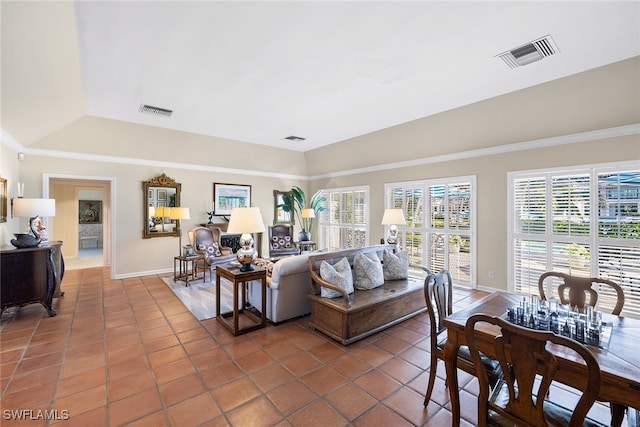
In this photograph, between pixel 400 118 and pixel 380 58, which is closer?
pixel 380 58

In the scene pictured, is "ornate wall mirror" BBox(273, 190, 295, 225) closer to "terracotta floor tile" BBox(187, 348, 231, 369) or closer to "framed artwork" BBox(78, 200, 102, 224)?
"terracotta floor tile" BBox(187, 348, 231, 369)

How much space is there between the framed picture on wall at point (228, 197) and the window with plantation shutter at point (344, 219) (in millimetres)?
2255

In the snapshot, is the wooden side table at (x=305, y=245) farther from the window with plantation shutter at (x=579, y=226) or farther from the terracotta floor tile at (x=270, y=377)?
the terracotta floor tile at (x=270, y=377)

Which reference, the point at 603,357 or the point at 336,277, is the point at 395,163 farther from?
the point at 603,357

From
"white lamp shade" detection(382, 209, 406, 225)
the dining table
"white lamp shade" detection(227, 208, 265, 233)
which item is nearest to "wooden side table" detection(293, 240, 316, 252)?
"white lamp shade" detection(382, 209, 406, 225)

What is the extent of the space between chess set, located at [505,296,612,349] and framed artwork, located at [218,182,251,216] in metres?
A: 6.50

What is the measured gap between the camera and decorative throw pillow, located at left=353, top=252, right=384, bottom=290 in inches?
141

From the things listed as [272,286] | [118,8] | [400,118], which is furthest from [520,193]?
[118,8]

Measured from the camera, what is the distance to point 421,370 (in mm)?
2537

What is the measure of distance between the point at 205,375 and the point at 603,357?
9.15 feet

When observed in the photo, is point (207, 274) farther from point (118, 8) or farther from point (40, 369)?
point (118, 8)

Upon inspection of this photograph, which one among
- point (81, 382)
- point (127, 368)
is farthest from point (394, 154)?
point (81, 382)

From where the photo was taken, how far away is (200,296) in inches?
181

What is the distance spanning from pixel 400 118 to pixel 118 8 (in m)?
4.22
